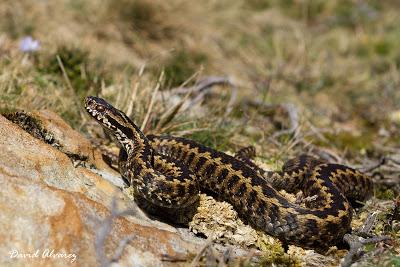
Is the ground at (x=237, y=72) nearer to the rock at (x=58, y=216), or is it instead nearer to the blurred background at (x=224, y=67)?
the blurred background at (x=224, y=67)

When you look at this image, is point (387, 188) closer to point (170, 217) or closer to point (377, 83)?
point (170, 217)

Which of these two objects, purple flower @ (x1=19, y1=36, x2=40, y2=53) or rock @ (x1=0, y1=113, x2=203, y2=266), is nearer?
rock @ (x1=0, y1=113, x2=203, y2=266)

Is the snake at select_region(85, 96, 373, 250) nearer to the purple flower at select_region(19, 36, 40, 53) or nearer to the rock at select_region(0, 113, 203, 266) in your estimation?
the rock at select_region(0, 113, 203, 266)

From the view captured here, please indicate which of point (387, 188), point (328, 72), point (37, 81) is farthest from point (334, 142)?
point (37, 81)

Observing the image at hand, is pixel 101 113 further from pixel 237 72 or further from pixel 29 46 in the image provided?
pixel 237 72

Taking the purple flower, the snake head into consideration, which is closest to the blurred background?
the purple flower

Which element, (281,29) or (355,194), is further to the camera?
(281,29)
